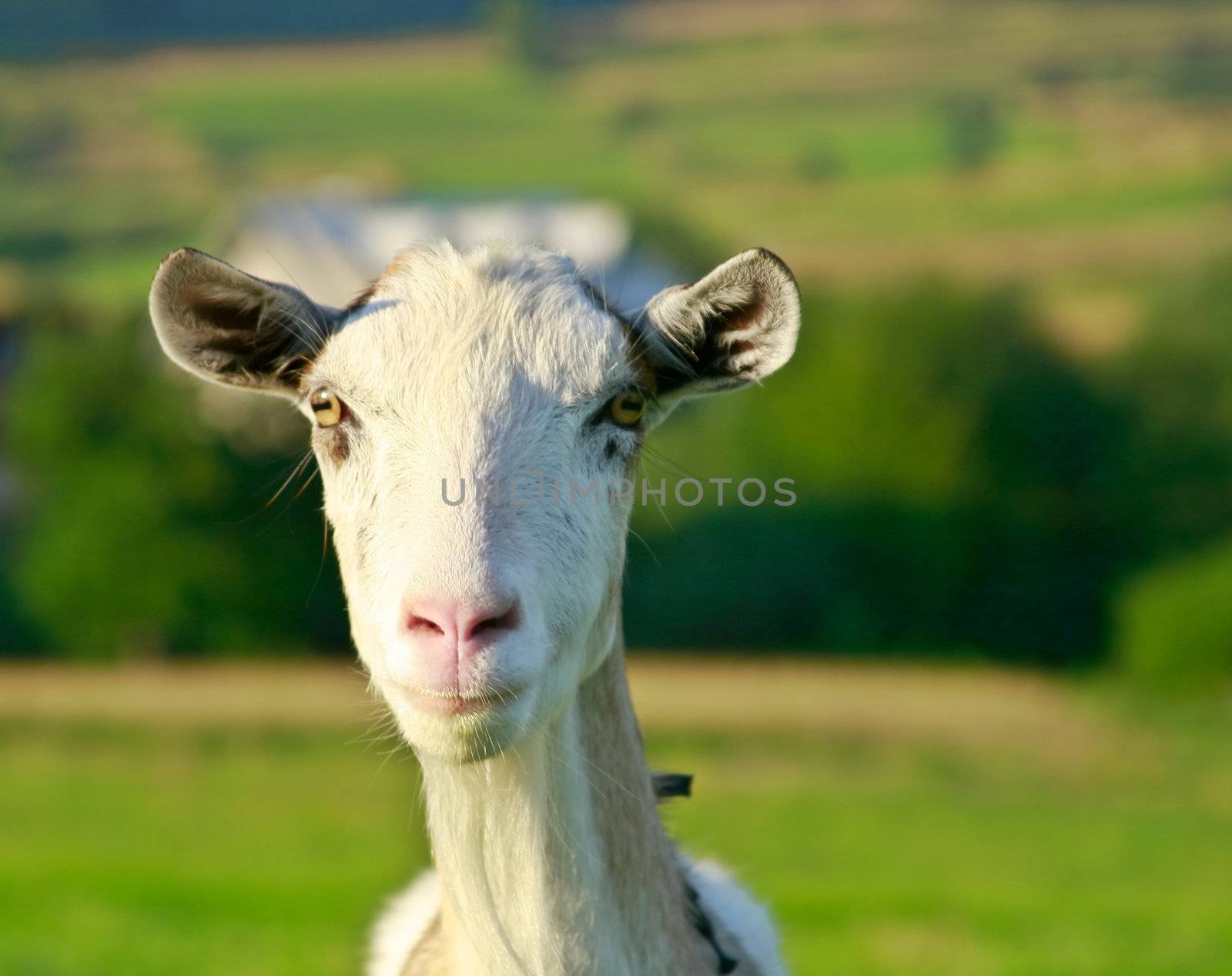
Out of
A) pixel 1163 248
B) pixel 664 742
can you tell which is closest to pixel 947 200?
pixel 1163 248

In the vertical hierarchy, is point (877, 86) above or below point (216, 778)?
above

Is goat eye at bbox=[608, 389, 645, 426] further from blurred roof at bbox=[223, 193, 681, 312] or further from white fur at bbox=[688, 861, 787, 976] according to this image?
blurred roof at bbox=[223, 193, 681, 312]

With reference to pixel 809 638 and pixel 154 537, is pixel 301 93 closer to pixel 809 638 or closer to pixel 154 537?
pixel 154 537

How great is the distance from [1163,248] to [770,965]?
65061mm

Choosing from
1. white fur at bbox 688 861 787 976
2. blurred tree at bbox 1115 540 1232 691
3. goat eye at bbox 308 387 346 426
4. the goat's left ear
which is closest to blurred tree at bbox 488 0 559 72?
blurred tree at bbox 1115 540 1232 691

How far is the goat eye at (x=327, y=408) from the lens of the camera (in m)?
4.84

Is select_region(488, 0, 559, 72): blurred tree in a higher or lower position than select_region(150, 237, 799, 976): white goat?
higher

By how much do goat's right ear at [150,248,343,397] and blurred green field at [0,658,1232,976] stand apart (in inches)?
48.5

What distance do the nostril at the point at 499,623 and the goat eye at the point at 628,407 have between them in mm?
985

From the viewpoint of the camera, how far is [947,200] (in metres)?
69.1

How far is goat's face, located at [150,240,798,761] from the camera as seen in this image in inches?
162

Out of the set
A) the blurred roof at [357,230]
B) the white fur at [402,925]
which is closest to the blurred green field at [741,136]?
the blurred roof at [357,230]

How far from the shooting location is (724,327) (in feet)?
16.9

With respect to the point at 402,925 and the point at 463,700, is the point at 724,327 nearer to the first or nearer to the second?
the point at 463,700
